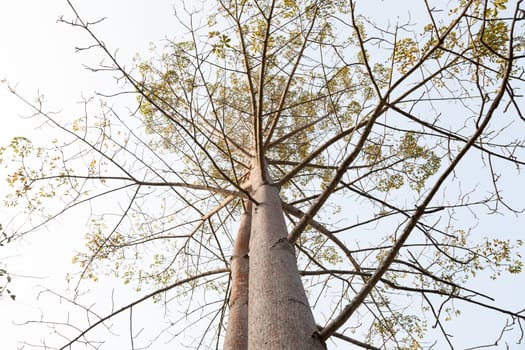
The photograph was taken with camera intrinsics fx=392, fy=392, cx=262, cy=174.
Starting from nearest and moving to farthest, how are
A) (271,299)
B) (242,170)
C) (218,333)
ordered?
(271,299) < (218,333) < (242,170)

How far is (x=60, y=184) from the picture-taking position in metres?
2.90

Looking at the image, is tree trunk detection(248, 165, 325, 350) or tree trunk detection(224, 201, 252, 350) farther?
tree trunk detection(224, 201, 252, 350)

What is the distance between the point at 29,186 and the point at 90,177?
0.59 m

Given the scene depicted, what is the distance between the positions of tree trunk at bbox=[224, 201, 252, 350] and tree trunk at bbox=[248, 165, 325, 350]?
530mm

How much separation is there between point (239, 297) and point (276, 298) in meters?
1.00

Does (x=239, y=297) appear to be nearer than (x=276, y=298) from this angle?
No

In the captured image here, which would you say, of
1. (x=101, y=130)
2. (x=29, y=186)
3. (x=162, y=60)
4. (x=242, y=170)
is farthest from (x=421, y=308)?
A: (x=162, y=60)

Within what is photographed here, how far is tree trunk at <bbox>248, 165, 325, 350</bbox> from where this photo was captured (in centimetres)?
126

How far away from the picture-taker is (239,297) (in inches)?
94.5

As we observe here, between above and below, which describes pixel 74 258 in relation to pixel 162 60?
below

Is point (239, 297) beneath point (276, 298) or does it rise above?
above

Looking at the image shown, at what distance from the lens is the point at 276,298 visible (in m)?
1.46

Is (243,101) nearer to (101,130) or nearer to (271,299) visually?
(101,130)

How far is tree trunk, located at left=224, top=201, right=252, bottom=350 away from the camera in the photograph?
7.09 feet
